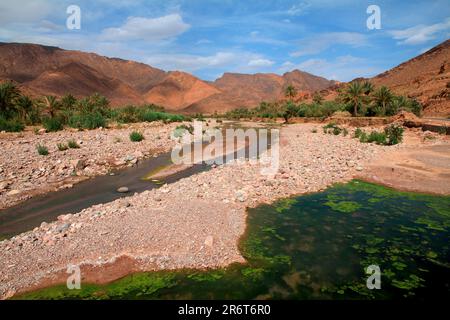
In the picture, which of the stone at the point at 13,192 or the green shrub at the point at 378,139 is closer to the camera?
the stone at the point at 13,192

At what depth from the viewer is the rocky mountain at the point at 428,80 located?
151 ft

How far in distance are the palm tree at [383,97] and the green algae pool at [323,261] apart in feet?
97.4

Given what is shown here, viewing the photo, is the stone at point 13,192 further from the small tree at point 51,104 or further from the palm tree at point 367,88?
the palm tree at point 367,88

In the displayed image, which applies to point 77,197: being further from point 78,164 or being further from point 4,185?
point 78,164

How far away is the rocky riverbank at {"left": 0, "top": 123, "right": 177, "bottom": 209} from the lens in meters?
11.7

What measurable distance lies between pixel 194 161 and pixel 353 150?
9.40 m

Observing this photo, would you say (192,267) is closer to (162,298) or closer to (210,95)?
(162,298)

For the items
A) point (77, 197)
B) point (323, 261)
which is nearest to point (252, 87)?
point (77, 197)

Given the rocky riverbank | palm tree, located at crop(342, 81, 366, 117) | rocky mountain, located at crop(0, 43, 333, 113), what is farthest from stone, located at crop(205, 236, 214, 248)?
rocky mountain, located at crop(0, 43, 333, 113)

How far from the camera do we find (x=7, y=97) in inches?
1067

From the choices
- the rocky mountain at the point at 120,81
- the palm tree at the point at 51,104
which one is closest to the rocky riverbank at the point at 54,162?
the palm tree at the point at 51,104

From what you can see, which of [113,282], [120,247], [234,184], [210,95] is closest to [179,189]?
[234,184]

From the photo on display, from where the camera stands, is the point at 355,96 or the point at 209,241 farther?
the point at 355,96

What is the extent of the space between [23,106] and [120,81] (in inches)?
3650
